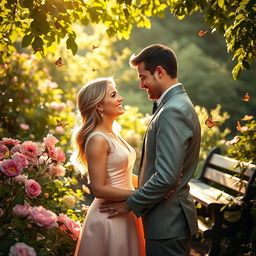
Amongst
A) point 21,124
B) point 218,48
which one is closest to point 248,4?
point 21,124

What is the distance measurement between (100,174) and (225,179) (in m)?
2.91

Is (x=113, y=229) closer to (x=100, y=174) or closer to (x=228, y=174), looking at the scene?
(x=100, y=174)

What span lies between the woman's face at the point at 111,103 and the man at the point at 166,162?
13.8 inches

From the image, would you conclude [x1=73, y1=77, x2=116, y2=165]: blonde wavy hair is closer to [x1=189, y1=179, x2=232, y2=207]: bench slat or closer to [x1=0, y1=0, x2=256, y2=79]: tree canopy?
[x1=0, y1=0, x2=256, y2=79]: tree canopy

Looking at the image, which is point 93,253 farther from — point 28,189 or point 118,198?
point 28,189

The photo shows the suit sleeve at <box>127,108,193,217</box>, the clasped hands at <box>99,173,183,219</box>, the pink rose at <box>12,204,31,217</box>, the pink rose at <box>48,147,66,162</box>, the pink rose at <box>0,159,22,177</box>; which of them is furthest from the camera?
the pink rose at <box>48,147,66,162</box>

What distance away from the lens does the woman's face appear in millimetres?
3365

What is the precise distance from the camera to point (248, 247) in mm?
4473

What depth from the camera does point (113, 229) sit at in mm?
3217

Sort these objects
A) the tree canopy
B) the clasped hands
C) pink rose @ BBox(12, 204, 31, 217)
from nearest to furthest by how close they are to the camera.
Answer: pink rose @ BBox(12, 204, 31, 217), the clasped hands, the tree canopy

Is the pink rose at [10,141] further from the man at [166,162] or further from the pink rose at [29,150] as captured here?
the man at [166,162]

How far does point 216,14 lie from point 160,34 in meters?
17.5

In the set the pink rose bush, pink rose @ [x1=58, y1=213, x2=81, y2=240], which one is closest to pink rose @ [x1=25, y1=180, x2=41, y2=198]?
the pink rose bush

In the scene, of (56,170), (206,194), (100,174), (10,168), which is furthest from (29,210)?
(206,194)
